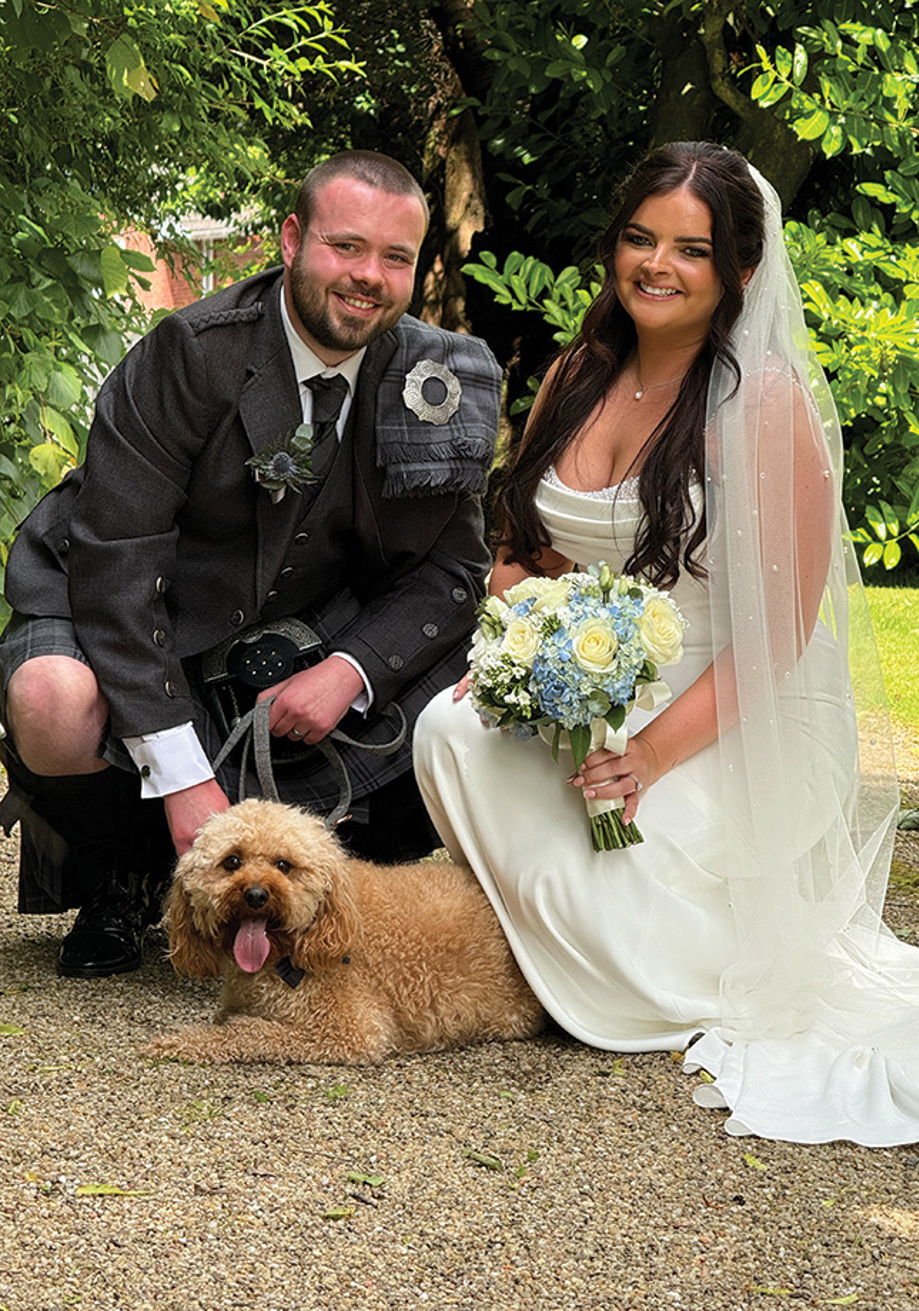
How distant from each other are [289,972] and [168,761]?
0.62 metres

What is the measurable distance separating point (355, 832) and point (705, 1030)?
1168mm

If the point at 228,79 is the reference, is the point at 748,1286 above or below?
below

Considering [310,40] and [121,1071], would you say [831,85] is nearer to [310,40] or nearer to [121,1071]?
[310,40]

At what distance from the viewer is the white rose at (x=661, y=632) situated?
3.30 metres

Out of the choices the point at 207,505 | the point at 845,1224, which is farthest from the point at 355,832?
the point at 845,1224

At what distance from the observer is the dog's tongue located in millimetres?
3186

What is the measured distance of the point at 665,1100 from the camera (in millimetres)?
3125

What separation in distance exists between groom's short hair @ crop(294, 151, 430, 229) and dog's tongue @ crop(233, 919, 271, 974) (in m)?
1.72

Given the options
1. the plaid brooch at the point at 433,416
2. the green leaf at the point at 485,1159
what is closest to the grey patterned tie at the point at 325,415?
the plaid brooch at the point at 433,416

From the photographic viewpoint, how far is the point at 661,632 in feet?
10.9

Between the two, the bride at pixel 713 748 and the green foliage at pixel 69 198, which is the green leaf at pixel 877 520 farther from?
the bride at pixel 713 748

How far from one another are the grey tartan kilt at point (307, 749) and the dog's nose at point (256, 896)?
0.73m

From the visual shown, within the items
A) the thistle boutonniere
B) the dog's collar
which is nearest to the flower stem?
the dog's collar

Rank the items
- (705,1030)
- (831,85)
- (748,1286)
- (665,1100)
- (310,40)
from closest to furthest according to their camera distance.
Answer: (748,1286) < (665,1100) < (705,1030) < (831,85) < (310,40)
